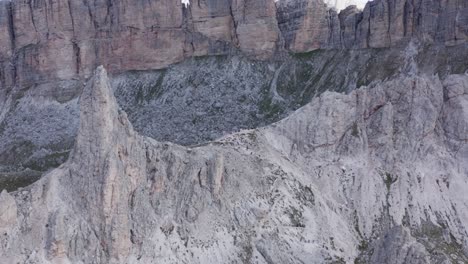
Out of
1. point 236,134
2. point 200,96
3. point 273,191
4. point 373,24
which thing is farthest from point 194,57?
point 273,191

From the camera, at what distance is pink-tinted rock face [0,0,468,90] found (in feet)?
288

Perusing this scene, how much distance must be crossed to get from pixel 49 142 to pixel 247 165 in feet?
134

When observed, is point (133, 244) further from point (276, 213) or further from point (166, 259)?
point (276, 213)

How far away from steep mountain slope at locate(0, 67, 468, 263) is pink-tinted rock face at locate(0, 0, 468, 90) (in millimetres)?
22574

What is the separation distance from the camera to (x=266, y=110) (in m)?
83.5

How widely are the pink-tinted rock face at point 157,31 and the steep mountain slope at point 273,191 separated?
2257 cm

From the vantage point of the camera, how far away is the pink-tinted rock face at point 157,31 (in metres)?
87.8

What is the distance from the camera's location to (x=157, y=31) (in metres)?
94.1

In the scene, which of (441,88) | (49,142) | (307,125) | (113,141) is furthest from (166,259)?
(49,142)

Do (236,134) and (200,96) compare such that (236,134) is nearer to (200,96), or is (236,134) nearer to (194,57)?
(200,96)

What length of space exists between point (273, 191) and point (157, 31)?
45296 mm

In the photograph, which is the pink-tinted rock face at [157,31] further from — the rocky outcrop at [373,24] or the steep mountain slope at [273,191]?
the steep mountain slope at [273,191]

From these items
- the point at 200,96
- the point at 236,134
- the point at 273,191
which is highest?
the point at 200,96

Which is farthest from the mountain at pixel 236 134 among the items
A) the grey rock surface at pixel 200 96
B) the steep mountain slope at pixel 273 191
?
the grey rock surface at pixel 200 96
